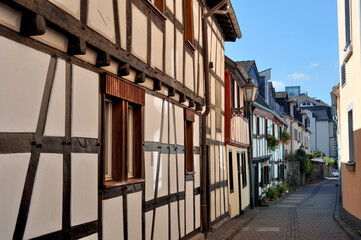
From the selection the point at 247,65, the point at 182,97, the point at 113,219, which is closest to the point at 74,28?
the point at 113,219

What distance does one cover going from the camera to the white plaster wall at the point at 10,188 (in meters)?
3.50

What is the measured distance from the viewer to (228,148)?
15.2 m

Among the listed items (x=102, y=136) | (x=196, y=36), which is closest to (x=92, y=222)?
(x=102, y=136)

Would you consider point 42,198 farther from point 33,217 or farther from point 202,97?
point 202,97

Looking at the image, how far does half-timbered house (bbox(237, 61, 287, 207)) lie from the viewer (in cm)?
2303

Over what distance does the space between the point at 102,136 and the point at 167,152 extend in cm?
284

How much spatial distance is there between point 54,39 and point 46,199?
1454 mm

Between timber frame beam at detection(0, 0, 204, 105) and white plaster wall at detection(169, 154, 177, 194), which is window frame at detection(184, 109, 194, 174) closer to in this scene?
white plaster wall at detection(169, 154, 177, 194)

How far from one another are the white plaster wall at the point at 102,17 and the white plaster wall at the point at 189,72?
161 inches

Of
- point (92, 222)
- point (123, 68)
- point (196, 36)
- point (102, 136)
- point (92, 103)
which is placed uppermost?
point (196, 36)

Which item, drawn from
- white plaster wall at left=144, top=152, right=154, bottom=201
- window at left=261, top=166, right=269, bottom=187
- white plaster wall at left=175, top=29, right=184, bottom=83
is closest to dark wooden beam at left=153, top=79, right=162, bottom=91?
white plaster wall at left=144, top=152, right=154, bottom=201

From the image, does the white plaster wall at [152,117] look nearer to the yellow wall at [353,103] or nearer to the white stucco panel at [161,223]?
the white stucco panel at [161,223]

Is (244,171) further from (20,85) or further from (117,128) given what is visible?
(20,85)

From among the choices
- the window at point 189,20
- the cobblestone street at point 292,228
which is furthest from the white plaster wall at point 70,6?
the cobblestone street at point 292,228
